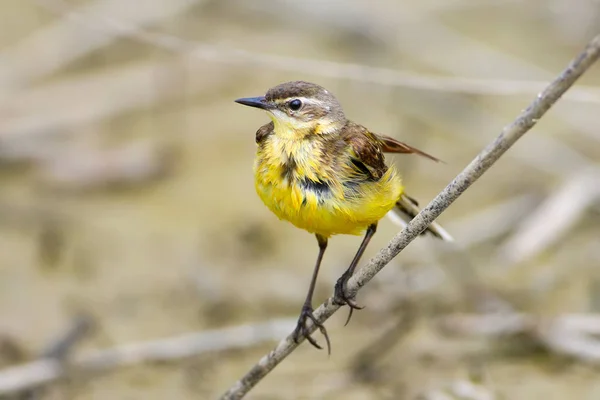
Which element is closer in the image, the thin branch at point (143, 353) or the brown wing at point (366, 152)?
the brown wing at point (366, 152)

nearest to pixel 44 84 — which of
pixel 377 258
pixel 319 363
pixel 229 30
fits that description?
pixel 229 30

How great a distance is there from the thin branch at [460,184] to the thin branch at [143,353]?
1.53 metres

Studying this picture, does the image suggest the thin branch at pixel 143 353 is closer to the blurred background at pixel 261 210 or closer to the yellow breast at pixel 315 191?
the blurred background at pixel 261 210

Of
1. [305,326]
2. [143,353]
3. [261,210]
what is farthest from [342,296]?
[261,210]

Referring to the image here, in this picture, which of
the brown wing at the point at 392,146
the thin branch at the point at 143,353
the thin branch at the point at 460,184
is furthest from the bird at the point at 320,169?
the thin branch at the point at 143,353

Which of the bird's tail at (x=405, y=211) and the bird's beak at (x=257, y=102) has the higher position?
the bird's beak at (x=257, y=102)

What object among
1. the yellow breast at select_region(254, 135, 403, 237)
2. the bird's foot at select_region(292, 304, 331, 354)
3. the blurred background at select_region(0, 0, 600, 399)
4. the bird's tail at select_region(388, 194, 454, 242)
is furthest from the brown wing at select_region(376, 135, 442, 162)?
the blurred background at select_region(0, 0, 600, 399)

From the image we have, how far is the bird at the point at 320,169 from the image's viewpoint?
380 centimetres

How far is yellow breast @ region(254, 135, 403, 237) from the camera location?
3.78 metres

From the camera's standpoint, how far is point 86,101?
8.34 meters

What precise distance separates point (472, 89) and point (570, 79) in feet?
10.5

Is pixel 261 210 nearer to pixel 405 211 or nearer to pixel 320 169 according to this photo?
pixel 405 211

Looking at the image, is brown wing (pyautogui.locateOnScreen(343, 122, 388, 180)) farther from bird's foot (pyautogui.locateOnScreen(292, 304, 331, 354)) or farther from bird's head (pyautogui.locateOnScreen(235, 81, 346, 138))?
bird's foot (pyautogui.locateOnScreen(292, 304, 331, 354))

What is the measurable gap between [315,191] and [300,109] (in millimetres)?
483
